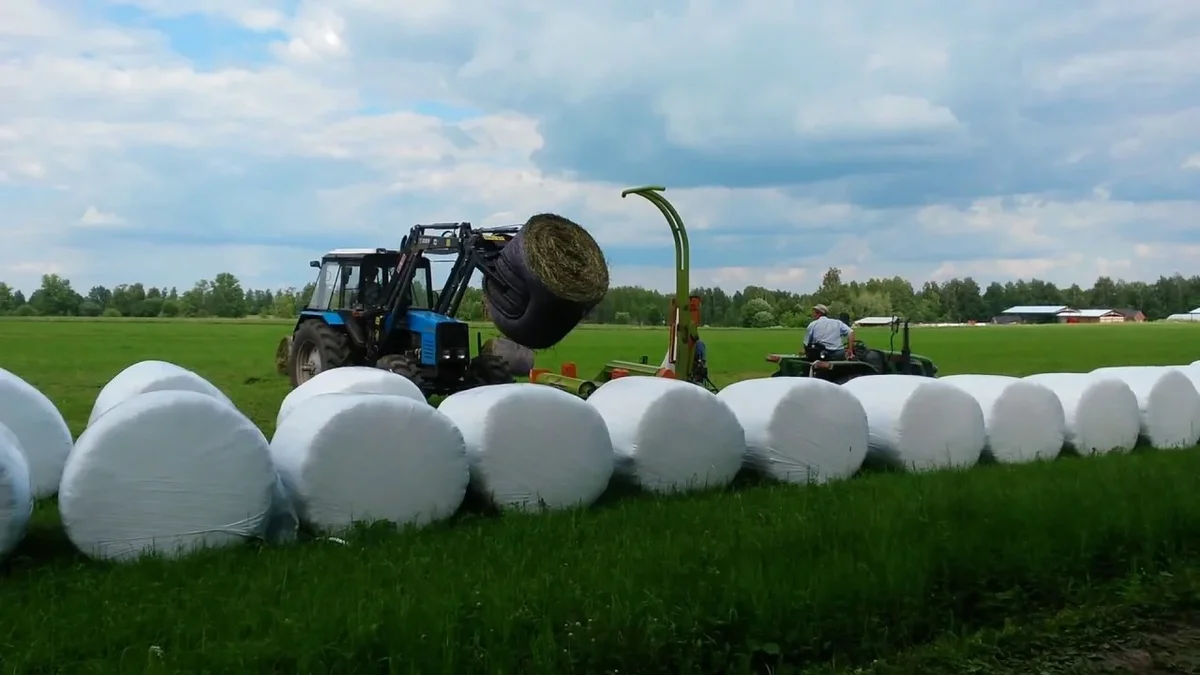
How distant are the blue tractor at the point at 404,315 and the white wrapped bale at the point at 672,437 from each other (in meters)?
6.51

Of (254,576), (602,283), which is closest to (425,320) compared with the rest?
(602,283)

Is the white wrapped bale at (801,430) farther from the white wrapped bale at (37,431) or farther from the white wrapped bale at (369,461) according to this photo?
the white wrapped bale at (37,431)

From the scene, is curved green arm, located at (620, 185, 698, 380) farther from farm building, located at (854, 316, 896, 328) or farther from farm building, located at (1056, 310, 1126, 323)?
farm building, located at (1056, 310, 1126, 323)

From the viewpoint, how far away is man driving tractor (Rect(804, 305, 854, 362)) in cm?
1446

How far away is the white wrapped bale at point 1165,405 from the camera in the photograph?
11625mm

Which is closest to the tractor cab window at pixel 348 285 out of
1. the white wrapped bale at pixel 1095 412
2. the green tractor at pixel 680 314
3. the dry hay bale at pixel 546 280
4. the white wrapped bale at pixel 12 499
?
the dry hay bale at pixel 546 280

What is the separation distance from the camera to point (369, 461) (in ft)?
22.2

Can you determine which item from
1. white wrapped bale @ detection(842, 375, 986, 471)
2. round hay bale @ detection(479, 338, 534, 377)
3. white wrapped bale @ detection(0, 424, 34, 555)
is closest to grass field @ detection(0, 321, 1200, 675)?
white wrapped bale @ detection(0, 424, 34, 555)

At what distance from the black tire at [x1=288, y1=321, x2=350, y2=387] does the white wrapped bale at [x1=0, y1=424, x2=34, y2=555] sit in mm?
8891

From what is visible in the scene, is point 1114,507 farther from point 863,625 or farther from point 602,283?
point 602,283

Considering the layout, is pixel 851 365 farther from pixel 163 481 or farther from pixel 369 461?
pixel 163 481

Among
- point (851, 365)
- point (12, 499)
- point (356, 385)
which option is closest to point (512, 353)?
point (851, 365)

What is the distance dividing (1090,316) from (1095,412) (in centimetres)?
10876

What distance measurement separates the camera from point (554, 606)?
4867 mm
